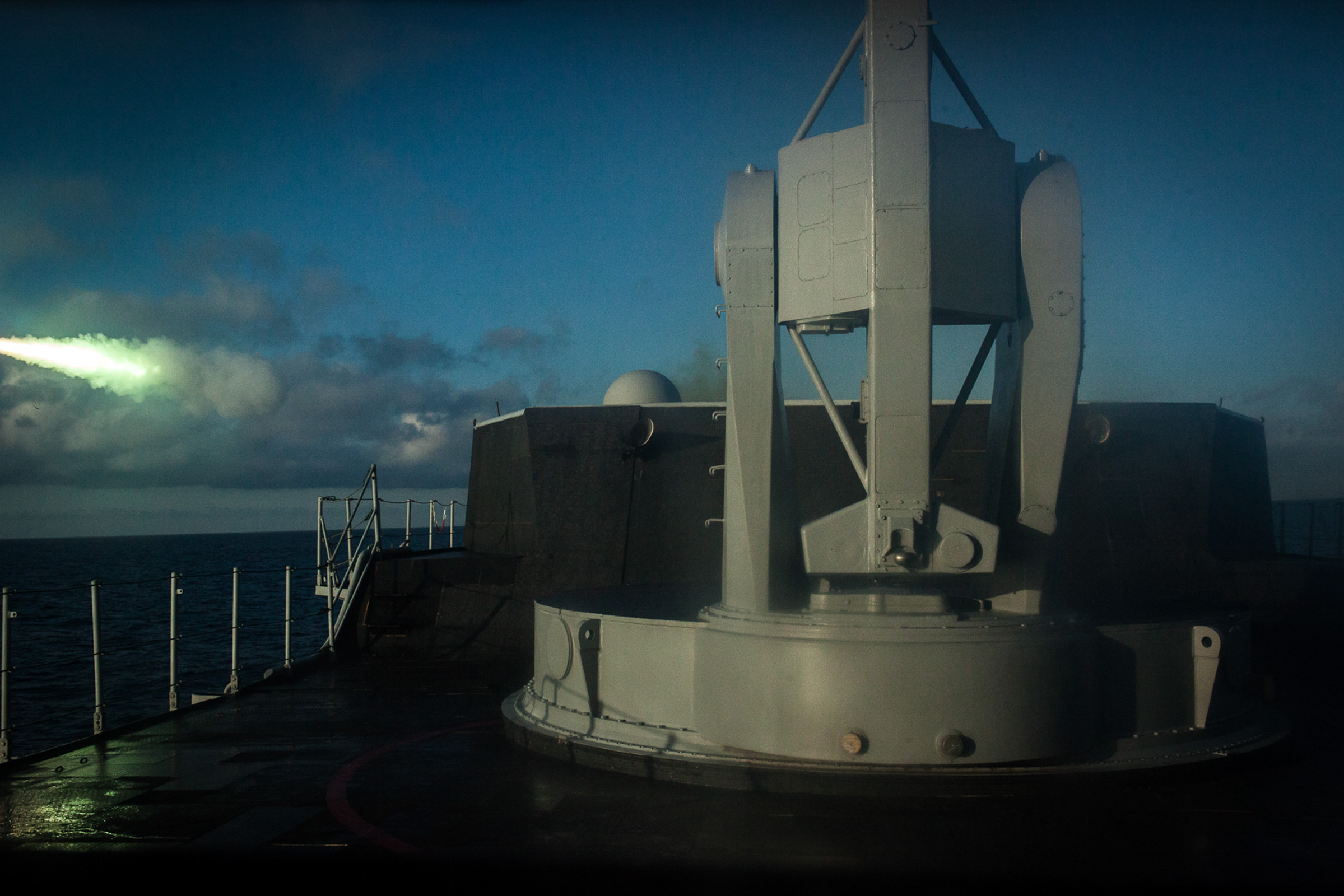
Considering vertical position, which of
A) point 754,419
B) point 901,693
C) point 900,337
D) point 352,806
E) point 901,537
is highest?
point 900,337

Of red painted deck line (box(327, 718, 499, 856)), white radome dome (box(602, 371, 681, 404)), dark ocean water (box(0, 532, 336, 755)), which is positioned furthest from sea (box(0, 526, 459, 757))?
white radome dome (box(602, 371, 681, 404))

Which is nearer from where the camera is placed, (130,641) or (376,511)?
(376,511)

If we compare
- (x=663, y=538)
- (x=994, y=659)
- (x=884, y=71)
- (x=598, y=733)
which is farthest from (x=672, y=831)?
(x=663, y=538)

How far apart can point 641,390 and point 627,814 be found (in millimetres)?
10221

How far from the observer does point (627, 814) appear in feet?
21.5

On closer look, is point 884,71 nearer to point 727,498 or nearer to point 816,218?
point 816,218

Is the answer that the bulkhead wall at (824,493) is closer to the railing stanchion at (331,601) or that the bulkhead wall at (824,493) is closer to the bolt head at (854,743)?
the railing stanchion at (331,601)

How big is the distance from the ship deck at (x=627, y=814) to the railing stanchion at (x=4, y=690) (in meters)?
0.23

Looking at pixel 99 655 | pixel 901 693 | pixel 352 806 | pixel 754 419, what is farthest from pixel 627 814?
pixel 99 655

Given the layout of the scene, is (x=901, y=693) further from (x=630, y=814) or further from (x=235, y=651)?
(x=235, y=651)

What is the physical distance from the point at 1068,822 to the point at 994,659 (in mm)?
1149

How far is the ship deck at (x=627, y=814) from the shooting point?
221 inches

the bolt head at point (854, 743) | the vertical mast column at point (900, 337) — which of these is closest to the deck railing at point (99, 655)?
the bolt head at point (854, 743)

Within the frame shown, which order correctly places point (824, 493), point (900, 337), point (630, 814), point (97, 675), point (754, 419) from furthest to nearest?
point (824, 493)
point (97, 675)
point (754, 419)
point (900, 337)
point (630, 814)
